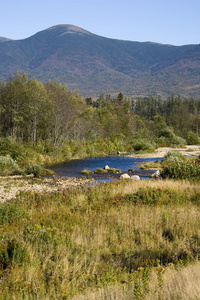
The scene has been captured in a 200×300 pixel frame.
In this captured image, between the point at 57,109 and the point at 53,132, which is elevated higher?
the point at 57,109

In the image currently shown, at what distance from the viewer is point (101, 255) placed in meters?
5.43

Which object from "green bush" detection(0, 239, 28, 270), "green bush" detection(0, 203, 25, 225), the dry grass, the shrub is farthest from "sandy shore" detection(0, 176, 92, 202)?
the dry grass

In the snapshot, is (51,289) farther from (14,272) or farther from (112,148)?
(112,148)

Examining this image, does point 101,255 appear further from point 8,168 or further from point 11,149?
point 11,149

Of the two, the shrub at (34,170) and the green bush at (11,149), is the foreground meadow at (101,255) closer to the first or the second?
the shrub at (34,170)

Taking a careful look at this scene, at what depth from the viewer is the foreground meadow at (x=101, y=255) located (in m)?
3.79

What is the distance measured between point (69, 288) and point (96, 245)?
65.5 inches

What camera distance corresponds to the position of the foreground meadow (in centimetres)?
379

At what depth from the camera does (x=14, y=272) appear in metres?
4.38

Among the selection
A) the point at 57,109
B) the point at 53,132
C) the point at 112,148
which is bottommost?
the point at 112,148

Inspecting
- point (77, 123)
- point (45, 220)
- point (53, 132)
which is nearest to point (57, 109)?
point (53, 132)

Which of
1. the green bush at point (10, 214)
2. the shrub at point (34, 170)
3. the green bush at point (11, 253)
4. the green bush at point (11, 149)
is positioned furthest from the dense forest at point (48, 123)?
the green bush at point (11, 253)

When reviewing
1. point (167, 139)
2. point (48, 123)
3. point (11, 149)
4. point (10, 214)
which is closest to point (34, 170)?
point (11, 149)

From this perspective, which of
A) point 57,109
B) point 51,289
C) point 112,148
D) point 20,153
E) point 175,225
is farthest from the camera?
point 112,148
